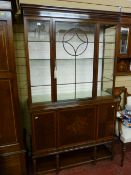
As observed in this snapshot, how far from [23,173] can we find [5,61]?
1.38 m

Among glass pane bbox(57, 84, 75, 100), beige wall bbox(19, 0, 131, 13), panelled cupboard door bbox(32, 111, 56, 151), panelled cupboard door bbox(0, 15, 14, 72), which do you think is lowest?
panelled cupboard door bbox(32, 111, 56, 151)

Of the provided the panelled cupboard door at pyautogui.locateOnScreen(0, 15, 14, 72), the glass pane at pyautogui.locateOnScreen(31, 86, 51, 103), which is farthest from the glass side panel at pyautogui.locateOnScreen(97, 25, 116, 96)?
the panelled cupboard door at pyautogui.locateOnScreen(0, 15, 14, 72)

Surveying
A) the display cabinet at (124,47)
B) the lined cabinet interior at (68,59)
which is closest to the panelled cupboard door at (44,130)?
the lined cabinet interior at (68,59)

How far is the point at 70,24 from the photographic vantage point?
197 cm

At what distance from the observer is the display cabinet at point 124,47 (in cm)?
240

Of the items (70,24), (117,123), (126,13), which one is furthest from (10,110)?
(126,13)

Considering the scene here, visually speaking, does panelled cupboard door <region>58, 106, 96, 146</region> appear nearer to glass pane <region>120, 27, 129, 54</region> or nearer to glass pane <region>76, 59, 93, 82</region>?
glass pane <region>76, 59, 93, 82</region>

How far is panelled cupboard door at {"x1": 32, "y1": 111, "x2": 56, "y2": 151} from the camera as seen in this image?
77.3 inches

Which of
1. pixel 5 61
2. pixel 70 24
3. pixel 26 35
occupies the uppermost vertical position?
pixel 70 24

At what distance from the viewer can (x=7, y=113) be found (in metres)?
1.75

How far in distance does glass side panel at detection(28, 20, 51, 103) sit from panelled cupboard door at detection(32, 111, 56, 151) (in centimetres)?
21

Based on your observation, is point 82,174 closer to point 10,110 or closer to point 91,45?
point 10,110

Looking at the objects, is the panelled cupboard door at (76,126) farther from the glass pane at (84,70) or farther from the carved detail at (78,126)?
the glass pane at (84,70)

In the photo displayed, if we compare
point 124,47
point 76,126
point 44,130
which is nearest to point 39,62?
point 44,130
